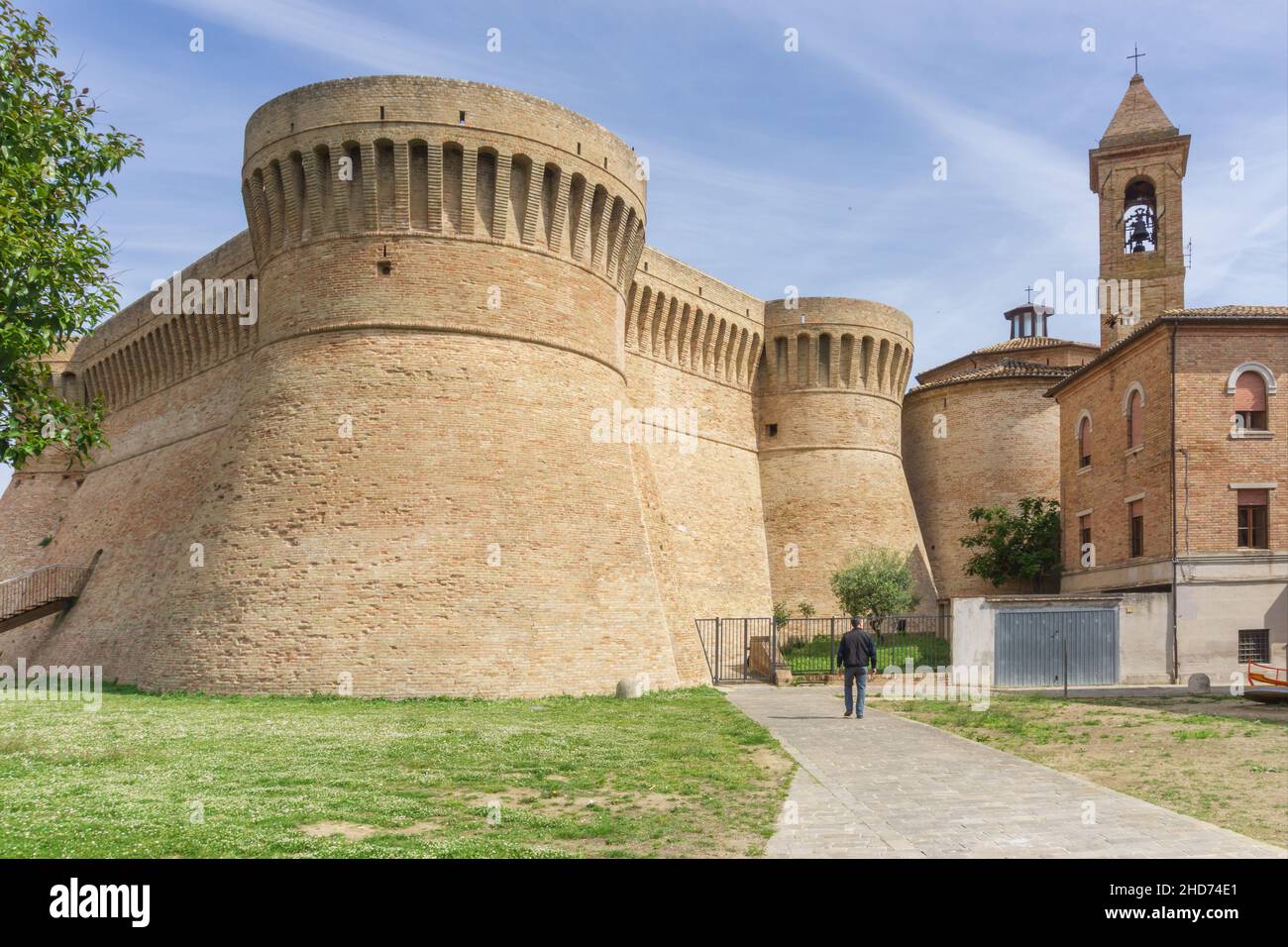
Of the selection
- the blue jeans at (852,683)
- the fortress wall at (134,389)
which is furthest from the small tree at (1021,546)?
the fortress wall at (134,389)

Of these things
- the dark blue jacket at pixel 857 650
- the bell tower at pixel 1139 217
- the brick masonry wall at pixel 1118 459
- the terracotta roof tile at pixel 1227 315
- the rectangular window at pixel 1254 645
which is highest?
the bell tower at pixel 1139 217

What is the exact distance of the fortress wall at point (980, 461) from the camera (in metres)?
41.1

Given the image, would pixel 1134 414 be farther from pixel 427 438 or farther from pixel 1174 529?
pixel 427 438

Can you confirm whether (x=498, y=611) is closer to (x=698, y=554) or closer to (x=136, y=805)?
(x=136, y=805)

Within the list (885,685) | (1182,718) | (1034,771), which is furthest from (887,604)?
(1034,771)

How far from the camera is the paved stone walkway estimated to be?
734 cm

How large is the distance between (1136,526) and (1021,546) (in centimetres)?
1007

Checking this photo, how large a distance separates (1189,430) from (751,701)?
13.5 m

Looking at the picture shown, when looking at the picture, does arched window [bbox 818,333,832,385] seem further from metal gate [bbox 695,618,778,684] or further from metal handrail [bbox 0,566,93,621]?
metal handrail [bbox 0,566,93,621]

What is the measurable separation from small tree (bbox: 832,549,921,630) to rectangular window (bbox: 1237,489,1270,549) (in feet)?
34.9

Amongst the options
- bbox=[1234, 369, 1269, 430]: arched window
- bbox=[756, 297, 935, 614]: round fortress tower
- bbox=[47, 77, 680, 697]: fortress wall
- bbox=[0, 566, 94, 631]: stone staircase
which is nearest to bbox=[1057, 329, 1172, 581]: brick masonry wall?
bbox=[1234, 369, 1269, 430]: arched window

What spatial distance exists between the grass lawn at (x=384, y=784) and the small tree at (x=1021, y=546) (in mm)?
23416

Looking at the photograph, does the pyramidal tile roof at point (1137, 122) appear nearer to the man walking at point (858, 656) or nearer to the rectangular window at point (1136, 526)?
the rectangular window at point (1136, 526)

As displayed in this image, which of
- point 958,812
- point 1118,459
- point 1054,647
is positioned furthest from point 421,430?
point 1118,459
